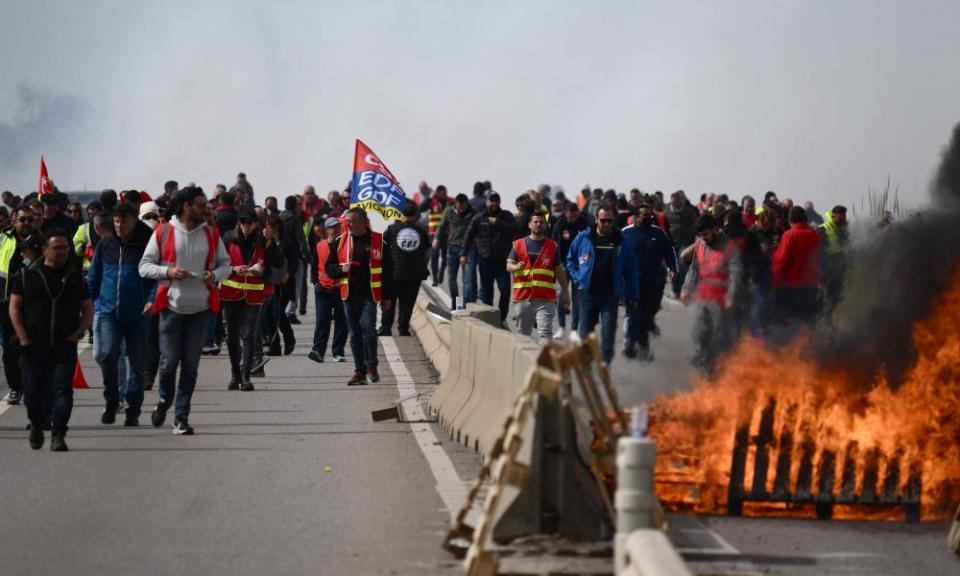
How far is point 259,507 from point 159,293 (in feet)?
12.5

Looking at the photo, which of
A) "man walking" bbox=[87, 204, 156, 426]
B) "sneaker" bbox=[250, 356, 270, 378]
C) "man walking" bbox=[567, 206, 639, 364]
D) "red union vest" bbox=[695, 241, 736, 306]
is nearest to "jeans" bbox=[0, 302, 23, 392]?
"man walking" bbox=[87, 204, 156, 426]

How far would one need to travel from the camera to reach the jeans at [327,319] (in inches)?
798

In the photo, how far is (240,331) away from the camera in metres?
18.5

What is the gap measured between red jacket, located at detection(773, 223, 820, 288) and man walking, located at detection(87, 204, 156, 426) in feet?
25.2

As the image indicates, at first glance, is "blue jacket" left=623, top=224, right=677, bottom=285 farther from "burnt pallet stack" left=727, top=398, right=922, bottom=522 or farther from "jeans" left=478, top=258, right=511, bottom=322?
"burnt pallet stack" left=727, top=398, right=922, bottom=522

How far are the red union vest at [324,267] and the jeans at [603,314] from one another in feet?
9.18

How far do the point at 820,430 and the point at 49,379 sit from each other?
5.95 meters

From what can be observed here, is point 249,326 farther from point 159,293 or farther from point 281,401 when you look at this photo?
point 159,293

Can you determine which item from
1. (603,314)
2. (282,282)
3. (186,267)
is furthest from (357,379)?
(186,267)

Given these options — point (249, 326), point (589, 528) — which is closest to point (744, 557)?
point (589, 528)

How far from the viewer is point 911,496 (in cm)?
1077

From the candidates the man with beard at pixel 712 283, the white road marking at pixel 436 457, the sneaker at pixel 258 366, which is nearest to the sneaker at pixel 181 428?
the white road marking at pixel 436 457

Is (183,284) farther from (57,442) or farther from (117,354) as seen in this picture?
(57,442)

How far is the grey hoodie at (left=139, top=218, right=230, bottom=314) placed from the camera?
46.4ft
